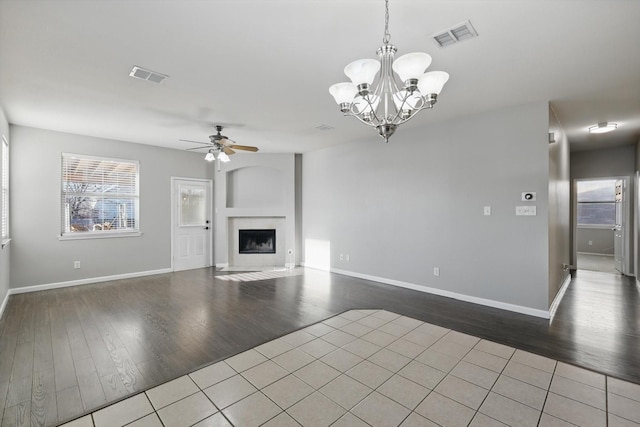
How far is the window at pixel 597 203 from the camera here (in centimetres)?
840

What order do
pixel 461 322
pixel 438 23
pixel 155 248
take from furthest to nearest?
pixel 155 248, pixel 461 322, pixel 438 23

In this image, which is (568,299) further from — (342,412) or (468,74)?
(342,412)

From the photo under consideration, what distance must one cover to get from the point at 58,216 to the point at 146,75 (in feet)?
12.1

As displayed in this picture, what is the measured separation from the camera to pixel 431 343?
9.68 feet

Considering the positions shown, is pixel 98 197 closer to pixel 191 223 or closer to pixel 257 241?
pixel 191 223

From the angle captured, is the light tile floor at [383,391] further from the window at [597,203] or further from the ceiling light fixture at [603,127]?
the window at [597,203]

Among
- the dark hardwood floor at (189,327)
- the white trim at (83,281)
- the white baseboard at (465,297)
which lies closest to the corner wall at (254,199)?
the white trim at (83,281)

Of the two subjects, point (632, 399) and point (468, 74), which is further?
point (468, 74)

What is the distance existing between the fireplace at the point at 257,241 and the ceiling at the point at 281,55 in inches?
133

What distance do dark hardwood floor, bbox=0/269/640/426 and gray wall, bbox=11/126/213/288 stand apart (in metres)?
0.46

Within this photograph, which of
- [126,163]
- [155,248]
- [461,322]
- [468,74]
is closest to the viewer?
[468,74]

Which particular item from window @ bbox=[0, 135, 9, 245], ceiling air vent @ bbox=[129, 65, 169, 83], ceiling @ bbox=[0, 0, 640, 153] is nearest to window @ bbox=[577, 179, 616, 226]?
ceiling @ bbox=[0, 0, 640, 153]

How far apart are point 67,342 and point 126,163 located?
3765 mm

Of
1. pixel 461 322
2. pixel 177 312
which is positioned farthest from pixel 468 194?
pixel 177 312
